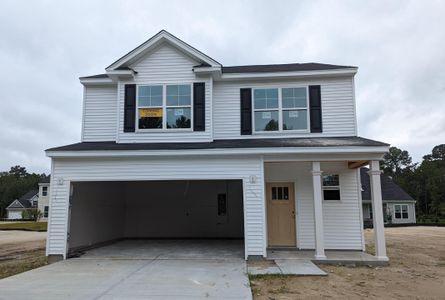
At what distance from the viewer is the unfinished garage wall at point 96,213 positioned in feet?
35.6

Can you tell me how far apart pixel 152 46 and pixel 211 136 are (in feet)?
12.3

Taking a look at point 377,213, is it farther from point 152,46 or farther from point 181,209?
point 152,46

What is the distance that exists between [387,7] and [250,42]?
6207 millimetres

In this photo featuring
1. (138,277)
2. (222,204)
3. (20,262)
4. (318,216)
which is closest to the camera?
(138,277)

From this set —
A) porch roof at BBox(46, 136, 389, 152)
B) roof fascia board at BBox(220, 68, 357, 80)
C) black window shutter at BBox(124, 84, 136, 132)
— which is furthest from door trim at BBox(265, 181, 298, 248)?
black window shutter at BBox(124, 84, 136, 132)

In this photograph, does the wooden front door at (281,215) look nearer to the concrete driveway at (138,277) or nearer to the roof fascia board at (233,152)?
the concrete driveway at (138,277)

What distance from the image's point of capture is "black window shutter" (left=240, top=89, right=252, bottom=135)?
1177 cm

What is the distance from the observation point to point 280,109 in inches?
464

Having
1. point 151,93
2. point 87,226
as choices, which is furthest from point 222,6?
point 87,226

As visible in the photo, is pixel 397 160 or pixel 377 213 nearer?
pixel 377 213

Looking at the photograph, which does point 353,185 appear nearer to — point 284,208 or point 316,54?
point 284,208

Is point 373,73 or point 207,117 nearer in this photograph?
point 207,117

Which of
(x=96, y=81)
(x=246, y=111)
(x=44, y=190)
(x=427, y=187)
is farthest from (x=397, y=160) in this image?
(x=96, y=81)

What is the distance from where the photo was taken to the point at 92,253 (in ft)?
36.0
